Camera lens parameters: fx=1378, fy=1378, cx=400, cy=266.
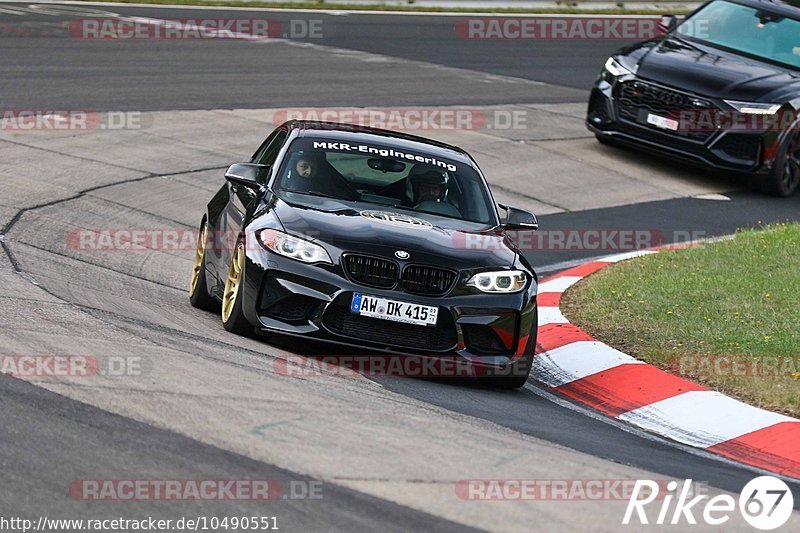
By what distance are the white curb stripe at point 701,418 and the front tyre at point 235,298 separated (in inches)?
91.1

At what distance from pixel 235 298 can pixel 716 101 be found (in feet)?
30.1

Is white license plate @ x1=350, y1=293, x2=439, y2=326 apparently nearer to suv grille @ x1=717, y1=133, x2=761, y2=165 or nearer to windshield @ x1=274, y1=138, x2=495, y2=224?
windshield @ x1=274, y1=138, x2=495, y2=224

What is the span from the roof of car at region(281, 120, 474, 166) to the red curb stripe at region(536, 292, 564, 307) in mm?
1440

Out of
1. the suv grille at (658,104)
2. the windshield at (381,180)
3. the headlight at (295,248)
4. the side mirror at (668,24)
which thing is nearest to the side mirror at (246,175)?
the windshield at (381,180)

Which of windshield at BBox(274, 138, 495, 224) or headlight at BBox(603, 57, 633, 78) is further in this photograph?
headlight at BBox(603, 57, 633, 78)

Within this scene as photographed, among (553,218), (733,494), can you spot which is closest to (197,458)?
(733,494)

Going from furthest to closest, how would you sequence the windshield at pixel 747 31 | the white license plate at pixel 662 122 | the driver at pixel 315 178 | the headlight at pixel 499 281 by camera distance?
the windshield at pixel 747 31 → the white license plate at pixel 662 122 → the driver at pixel 315 178 → the headlight at pixel 499 281

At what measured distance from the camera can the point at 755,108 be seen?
15984mm

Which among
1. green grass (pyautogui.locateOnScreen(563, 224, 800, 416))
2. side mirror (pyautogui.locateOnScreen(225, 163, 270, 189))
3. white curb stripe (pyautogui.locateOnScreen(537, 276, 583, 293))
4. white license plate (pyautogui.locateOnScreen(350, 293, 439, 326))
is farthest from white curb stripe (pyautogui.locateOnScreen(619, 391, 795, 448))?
white curb stripe (pyautogui.locateOnScreen(537, 276, 583, 293))

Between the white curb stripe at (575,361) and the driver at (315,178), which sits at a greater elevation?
the driver at (315,178)

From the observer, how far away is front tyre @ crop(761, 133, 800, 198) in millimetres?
16359

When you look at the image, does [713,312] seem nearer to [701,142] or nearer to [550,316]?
[550,316]

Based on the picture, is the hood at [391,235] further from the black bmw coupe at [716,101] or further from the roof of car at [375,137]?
the black bmw coupe at [716,101]

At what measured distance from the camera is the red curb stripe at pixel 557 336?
9.48 m
